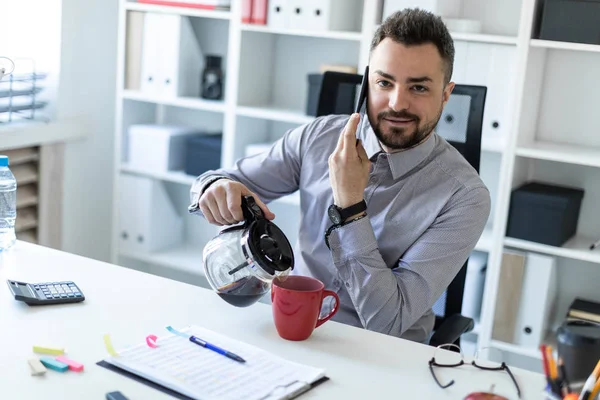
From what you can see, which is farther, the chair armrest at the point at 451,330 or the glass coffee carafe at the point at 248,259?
the chair armrest at the point at 451,330

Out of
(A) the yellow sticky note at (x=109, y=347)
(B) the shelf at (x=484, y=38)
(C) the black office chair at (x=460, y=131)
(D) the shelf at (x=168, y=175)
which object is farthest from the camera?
(D) the shelf at (x=168, y=175)

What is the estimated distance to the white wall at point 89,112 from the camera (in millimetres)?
3191

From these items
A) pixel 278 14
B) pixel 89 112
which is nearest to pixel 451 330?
pixel 278 14

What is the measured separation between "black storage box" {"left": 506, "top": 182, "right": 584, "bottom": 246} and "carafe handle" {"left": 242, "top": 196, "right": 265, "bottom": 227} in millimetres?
1400

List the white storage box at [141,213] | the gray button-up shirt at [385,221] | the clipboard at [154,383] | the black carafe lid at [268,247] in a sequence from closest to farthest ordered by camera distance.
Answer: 1. the clipboard at [154,383]
2. the black carafe lid at [268,247]
3. the gray button-up shirt at [385,221]
4. the white storage box at [141,213]

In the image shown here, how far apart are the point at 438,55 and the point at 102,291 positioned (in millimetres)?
871

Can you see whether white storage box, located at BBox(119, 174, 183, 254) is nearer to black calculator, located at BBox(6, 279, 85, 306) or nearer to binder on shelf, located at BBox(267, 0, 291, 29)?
binder on shelf, located at BBox(267, 0, 291, 29)

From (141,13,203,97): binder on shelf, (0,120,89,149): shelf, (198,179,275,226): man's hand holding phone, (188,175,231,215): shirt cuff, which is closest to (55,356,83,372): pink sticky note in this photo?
(198,179,275,226): man's hand holding phone

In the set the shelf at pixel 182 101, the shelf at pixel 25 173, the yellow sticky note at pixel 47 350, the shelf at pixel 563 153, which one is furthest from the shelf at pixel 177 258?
the yellow sticky note at pixel 47 350

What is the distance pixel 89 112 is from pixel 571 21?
1938mm

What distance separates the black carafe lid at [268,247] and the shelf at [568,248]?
1.48m

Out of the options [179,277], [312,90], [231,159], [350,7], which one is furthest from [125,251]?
[350,7]

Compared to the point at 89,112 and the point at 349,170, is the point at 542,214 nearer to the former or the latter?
the point at 349,170

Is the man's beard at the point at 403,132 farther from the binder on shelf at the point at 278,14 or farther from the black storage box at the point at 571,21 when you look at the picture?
the binder on shelf at the point at 278,14
